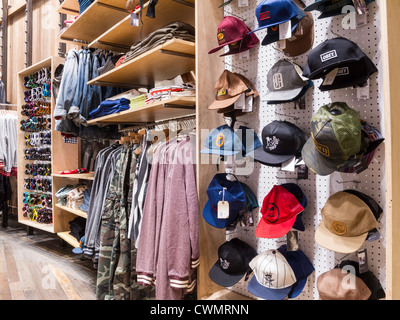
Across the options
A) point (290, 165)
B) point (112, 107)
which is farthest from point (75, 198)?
point (290, 165)

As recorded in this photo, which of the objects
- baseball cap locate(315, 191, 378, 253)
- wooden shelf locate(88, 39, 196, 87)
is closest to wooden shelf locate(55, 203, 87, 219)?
wooden shelf locate(88, 39, 196, 87)

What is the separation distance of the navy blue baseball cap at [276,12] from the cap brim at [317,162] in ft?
1.84

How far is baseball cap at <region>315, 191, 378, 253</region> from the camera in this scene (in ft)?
3.97

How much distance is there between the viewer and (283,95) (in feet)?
5.02

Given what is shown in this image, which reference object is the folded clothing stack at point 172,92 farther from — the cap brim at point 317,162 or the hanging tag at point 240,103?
the cap brim at point 317,162

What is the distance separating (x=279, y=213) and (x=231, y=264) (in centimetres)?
43

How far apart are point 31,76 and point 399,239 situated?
14.7 feet

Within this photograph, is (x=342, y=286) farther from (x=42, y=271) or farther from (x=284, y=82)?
(x=42, y=271)

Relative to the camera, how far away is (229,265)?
172 cm

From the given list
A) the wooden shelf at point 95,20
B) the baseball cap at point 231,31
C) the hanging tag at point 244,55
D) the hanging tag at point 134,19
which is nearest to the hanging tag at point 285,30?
the baseball cap at point 231,31

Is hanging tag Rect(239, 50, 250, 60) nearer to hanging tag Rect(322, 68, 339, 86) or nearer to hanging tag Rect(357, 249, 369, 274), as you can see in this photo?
hanging tag Rect(322, 68, 339, 86)

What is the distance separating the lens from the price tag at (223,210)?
1.67 meters

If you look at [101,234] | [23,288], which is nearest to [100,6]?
[101,234]

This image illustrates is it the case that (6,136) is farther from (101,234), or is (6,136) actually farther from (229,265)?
(229,265)
